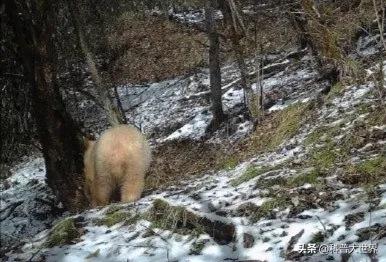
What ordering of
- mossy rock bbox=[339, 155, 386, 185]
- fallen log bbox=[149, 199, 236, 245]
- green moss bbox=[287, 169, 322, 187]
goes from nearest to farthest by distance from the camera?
fallen log bbox=[149, 199, 236, 245], mossy rock bbox=[339, 155, 386, 185], green moss bbox=[287, 169, 322, 187]

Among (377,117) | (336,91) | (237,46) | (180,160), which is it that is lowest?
(180,160)

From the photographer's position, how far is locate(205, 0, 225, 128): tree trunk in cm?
1272

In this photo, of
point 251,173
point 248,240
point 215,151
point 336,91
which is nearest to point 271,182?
point 251,173

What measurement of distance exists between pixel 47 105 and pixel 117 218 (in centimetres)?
254

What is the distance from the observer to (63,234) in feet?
16.9

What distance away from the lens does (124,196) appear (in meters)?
7.00

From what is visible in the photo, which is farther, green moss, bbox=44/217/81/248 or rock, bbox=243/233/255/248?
green moss, bbox=44/217/81/248

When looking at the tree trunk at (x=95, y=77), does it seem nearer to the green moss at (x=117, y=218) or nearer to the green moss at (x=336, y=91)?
the green moss at (x=336, y=91)

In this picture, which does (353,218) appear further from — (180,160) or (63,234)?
(180,160)

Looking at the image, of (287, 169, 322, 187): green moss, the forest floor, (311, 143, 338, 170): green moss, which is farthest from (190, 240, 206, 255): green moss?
(311, 143, 338, 170): green moss

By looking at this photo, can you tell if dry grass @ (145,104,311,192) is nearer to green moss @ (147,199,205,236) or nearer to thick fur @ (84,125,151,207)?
thick fur @ (84,125,151,207)

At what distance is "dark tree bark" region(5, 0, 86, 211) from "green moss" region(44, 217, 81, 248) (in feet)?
6.79

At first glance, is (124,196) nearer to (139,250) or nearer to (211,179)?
(211,179)

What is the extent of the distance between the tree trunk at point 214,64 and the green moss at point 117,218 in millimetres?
7837
